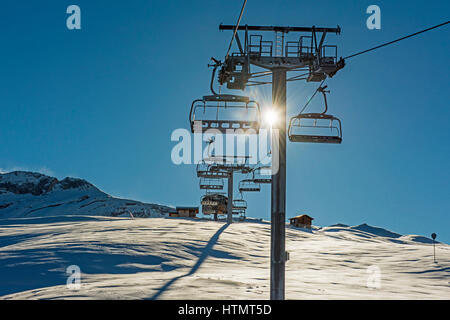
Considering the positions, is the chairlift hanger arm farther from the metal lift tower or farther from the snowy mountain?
the snowy mountain

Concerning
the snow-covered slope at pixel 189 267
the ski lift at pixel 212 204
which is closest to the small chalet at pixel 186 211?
the ski lift at pixel 212 204

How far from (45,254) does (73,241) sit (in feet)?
9.85

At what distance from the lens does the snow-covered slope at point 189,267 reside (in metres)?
10.8

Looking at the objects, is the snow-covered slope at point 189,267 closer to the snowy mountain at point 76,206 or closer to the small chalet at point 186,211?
the small chalet at point 186,211

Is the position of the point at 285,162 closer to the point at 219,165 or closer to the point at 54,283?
the point at 54,283

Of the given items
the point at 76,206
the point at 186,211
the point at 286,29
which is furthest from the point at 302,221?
the point at 76,206

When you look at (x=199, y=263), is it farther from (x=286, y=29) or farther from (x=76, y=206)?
(x=76, y=206)

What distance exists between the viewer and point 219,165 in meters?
31.3

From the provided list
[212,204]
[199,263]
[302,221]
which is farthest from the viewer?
[302,221]

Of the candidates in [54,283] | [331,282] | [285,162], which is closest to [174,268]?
[54,283]

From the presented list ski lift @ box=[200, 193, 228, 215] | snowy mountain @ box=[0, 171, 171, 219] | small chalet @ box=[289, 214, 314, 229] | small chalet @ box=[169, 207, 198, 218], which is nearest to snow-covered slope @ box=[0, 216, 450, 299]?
ski lift @ box=[200, 193, 228, 215]

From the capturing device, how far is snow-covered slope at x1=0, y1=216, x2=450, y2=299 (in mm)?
Answer: 10828

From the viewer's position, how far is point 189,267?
1633cm

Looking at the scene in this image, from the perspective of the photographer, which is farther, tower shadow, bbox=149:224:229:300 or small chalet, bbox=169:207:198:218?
small chalet, bbox=169:207:198:218
